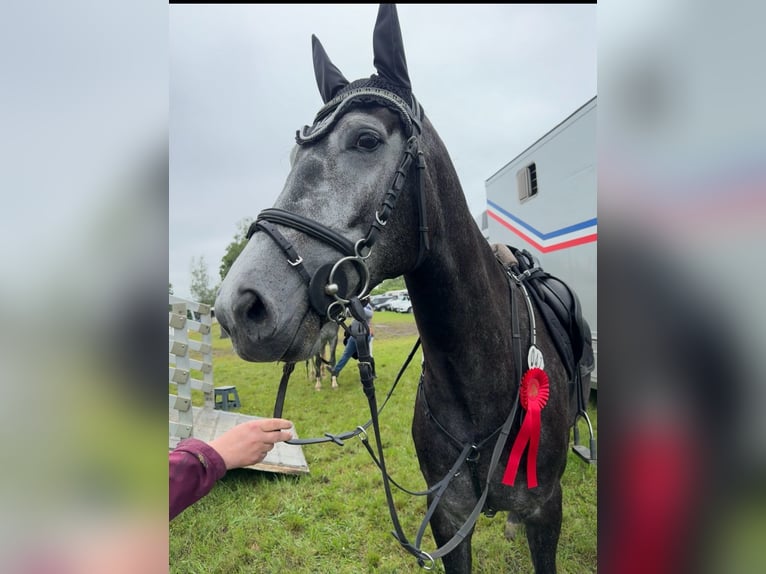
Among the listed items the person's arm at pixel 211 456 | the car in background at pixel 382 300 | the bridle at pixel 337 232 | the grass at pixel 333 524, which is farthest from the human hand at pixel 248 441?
the car in background at pixel 382 300

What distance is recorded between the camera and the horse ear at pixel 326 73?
70.3 inches

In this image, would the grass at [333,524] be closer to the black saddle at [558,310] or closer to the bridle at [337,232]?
the black saddle at [558,310]

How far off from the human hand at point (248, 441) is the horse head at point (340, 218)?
18.3 inches

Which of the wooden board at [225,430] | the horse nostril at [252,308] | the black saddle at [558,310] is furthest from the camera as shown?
the wooden board at [225,430]

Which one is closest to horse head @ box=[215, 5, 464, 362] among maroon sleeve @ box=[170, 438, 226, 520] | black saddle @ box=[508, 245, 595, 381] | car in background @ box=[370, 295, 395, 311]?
maroon sleeve @ box=[170, 438, 226, 520]

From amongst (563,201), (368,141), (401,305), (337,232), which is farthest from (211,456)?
(401,305)

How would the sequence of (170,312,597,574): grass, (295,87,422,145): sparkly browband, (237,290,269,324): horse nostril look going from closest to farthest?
(237,290,269,324): horse nostril
(295,87,422,145): sparkly browband
(170,312,597,574): grass

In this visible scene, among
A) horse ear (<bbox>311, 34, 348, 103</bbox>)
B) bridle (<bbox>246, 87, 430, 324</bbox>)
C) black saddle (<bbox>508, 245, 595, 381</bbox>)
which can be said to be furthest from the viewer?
black saddle (<bbox>508, 245, 595, 381</bbox>)

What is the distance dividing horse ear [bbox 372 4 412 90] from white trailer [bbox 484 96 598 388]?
4158mm

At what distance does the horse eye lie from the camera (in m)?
1.41

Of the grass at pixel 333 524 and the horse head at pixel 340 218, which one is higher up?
the horse head at pixel 340 218

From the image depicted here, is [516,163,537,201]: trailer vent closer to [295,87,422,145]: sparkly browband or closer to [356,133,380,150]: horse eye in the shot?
[295,87,422,145]: sparkly browband
